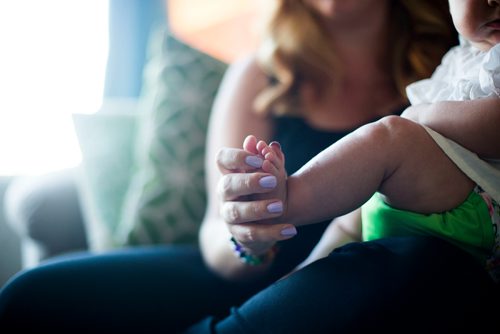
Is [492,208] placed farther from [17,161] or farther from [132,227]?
[17,161]

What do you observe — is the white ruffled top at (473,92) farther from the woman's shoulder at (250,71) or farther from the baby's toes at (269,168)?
the woman's shoulder at (250,71)

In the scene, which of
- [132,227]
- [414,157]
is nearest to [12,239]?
[132,227]

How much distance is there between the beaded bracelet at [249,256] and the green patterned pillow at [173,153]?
0.37 metres

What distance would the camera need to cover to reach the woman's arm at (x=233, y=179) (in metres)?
0.53

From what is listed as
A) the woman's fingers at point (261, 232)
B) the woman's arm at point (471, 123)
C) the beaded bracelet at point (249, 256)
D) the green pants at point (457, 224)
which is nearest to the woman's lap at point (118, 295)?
the beaded bracelet at point (249, 256)

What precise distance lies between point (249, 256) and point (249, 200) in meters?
0.20

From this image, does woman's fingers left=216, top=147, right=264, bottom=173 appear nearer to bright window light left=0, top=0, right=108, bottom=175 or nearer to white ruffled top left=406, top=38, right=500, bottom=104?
white ruffled top left=406, top=38, right=500, bottom=104

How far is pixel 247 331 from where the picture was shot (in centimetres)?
54

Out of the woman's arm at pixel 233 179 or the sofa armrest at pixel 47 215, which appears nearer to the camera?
the woman's arm at pixel 233 179

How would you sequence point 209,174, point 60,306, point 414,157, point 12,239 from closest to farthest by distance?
point 414,157 → point 60,306 → point 209,174 → point 12,239

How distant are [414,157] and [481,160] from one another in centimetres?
9

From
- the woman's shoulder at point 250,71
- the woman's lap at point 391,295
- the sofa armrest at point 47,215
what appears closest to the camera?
the woman's lap at point 391,295

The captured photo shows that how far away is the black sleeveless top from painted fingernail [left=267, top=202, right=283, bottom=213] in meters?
0.32

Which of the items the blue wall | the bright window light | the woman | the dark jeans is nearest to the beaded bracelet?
the woman
